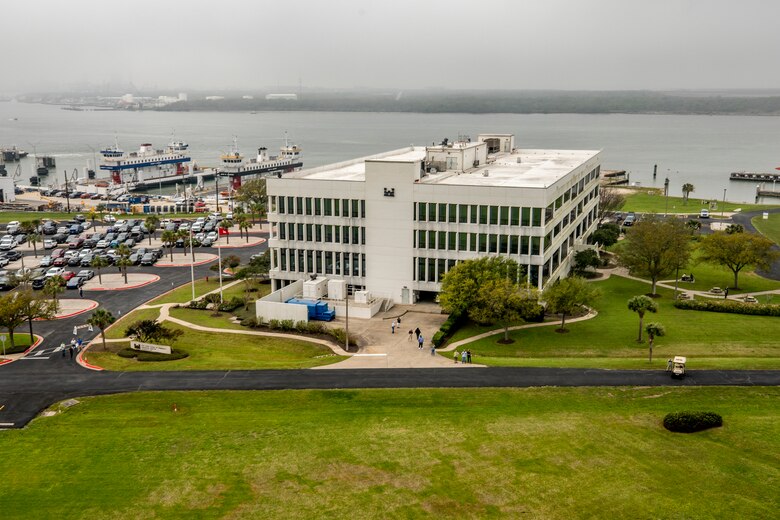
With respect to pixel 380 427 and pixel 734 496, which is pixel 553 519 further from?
pixel 380 427

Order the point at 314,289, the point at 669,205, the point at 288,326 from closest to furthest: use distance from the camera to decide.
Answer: the point at 288,326, the point at 314,289, the point at 669,205

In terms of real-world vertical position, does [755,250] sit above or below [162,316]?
above

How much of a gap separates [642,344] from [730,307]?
650 inches

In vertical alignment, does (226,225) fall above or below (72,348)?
above

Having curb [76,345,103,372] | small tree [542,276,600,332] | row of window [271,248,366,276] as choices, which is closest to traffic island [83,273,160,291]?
row of window [271,248,366,276]

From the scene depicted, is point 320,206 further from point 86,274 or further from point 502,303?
point 86,274

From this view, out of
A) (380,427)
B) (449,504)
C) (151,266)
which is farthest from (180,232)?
(449,504)

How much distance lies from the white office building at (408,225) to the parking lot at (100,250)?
13.5 meters

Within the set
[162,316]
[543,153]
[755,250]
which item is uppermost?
[543,153]

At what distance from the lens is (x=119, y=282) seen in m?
91.2

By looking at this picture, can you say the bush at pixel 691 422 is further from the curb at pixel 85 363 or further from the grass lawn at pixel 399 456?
the curb at pixel 85 363

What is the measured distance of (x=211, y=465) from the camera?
136ft

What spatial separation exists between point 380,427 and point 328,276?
123ft

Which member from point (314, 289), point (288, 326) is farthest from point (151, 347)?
point (314, 289)
